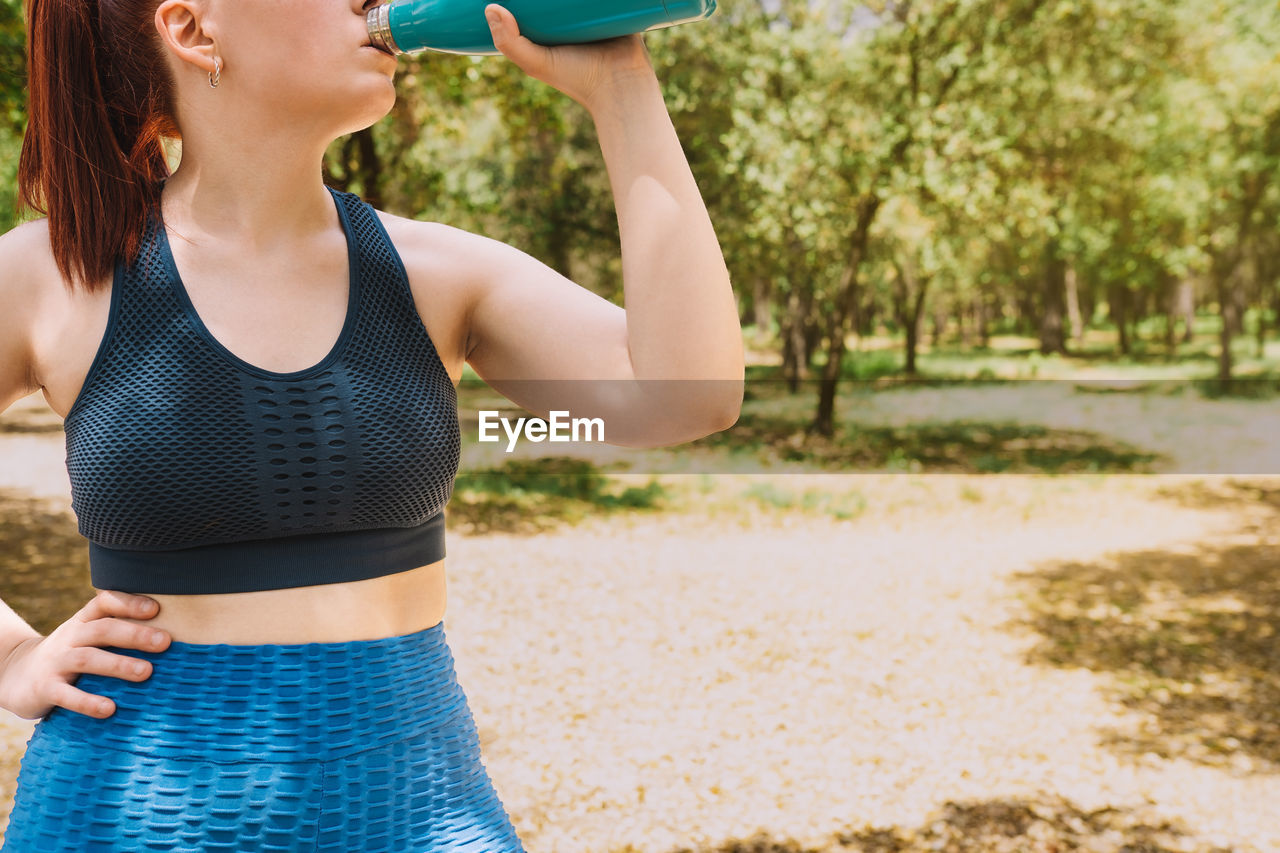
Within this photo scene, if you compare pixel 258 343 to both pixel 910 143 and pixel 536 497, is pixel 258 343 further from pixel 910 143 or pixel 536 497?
pixel 910 143

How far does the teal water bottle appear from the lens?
1.06 m

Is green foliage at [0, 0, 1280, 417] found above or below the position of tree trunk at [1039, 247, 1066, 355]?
above

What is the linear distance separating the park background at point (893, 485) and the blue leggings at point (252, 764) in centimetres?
378

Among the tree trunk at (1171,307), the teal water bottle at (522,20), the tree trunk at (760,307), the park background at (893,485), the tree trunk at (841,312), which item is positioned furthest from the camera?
the tree trunk at (1171,307)

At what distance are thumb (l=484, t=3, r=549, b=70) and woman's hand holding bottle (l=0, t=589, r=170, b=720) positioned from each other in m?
0.71

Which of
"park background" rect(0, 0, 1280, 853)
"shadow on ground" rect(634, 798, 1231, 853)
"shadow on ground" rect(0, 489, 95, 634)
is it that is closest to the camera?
"shadow on ground" rect(634, 798, 1231, 853)

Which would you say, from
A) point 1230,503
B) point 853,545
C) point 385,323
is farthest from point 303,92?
point 1230,503

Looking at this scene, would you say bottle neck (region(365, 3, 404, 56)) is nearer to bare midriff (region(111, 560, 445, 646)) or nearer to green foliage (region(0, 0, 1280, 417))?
bare midriff (region(111, 560, 445, 646))

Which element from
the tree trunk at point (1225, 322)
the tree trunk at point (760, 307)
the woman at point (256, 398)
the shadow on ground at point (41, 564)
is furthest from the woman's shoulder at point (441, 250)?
the tree trunk at point (1225, 322)

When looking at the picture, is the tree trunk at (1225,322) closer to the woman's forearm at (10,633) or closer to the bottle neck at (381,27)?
the bottle neck at (381,27)

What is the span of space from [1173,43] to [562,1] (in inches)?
682

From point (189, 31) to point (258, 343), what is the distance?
1.17ft

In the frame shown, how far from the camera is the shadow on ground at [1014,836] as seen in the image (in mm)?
4582

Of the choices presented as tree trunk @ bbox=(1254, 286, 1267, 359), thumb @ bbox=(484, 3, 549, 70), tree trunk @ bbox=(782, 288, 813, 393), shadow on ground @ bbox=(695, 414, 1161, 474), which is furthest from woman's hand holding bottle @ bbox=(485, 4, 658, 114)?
tree trunk @ bbox=(1254, 286, 1267, 359)
